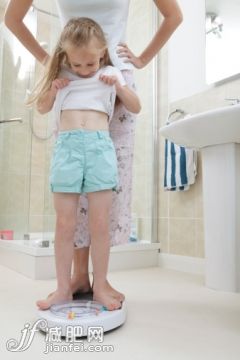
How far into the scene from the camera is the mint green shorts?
1.04 m

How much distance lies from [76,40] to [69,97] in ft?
0.56

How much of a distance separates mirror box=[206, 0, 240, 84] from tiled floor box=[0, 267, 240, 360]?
45.8 inches

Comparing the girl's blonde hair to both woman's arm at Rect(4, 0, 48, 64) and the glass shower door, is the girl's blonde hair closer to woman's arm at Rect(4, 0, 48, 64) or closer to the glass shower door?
woman's arm at Rect(4, 0, 48, 64)

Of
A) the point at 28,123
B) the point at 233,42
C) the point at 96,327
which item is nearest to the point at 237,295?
the point at 96,327

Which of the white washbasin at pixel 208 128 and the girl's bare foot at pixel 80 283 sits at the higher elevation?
the white washbasin at pixel 208 128

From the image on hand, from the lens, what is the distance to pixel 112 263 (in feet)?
6.63

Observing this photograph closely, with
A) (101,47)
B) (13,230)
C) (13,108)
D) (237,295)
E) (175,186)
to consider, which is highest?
(13,108)

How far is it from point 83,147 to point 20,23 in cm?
50

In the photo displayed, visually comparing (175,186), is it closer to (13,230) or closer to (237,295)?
(237,295)

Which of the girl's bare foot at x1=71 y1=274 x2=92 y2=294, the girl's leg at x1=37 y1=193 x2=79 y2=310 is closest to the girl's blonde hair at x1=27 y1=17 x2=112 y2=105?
the girl's leg at x1=37 y1=193 x2=79 y2=310

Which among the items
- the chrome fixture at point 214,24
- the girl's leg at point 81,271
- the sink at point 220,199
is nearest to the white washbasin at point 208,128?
the sink at point 220,199

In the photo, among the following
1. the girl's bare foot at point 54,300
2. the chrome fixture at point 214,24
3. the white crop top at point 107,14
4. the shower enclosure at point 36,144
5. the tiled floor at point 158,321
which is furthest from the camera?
the chrome fixture at point 214,24

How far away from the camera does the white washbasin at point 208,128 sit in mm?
1261

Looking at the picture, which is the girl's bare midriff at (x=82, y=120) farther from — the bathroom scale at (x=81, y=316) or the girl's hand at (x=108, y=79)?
the bathroom scale at (x=81, y=316)
